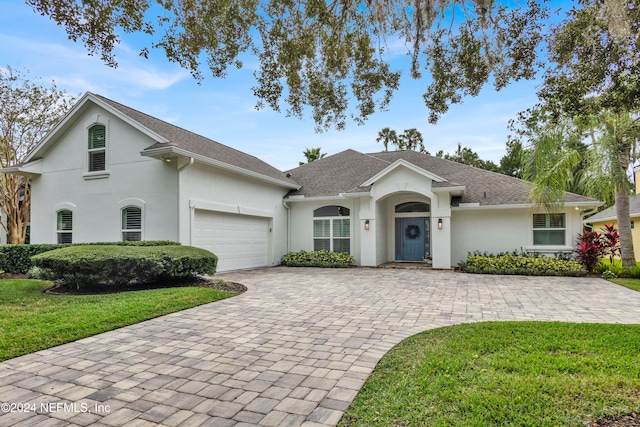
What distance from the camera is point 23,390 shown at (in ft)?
11.4

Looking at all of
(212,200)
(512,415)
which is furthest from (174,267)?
(512,415)

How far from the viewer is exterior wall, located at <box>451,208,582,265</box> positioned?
14.1 metres

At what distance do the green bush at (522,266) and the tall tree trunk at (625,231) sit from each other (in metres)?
1.41

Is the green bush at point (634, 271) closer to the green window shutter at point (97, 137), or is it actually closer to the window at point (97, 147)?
the window at point (97, 147)

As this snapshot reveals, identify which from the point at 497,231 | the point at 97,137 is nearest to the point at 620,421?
the point at 497,231

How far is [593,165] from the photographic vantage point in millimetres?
12141

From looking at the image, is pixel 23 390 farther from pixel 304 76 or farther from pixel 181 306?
pixel 304 76

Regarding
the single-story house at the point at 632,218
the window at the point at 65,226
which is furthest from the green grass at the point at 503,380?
the single-story house at the point at 632,218

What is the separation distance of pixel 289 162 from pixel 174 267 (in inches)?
980

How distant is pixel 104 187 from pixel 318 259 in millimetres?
8686

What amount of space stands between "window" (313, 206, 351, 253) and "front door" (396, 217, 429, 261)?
2.81m

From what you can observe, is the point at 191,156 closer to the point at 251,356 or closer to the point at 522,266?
the point at 251,356

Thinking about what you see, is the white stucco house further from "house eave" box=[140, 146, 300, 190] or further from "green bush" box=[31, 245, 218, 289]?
"green bush" box=[31, 245, 218, 289]

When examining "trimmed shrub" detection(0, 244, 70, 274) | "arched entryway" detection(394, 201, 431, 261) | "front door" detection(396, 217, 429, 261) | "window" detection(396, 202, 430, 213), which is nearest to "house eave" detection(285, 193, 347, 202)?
"window" detection(396, 202, 430, 213)
